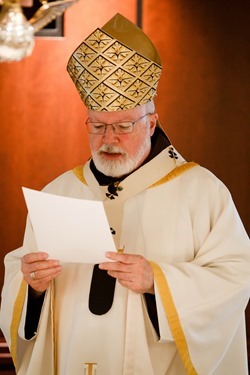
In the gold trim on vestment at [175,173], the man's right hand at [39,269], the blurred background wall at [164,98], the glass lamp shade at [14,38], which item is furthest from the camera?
the blurred background wall at [164,98]

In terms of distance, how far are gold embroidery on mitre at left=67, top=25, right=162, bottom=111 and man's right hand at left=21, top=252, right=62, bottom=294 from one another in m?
0.76

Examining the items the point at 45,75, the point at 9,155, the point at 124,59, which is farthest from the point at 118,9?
the point at 124,59

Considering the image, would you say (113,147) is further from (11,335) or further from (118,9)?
(118,9)

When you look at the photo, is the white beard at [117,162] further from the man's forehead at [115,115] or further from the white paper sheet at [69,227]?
the white paper sheet at [69,227]

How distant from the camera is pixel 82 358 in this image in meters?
4.58

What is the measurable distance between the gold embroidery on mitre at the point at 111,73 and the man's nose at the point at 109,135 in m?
0.09

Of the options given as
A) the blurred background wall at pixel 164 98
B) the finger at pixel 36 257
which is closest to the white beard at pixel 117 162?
the finger at pixel 36 257

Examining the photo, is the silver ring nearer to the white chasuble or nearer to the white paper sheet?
the white paper sheet

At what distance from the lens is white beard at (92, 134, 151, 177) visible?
4.57 m

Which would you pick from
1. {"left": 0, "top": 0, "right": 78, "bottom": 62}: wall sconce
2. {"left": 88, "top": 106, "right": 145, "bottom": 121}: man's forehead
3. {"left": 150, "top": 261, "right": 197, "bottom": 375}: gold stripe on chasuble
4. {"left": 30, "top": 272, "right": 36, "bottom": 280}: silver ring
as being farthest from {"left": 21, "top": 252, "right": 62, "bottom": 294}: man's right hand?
{"left": 0, "top": 0, "right": 78, "bottom": 62}: wall sconce

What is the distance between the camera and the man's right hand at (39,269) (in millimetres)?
4191

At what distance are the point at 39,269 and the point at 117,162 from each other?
0.65 metres

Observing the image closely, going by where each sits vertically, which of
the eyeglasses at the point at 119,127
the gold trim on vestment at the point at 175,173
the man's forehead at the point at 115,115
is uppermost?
the man's forehead at the point at 115,115

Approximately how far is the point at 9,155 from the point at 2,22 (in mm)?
2891
